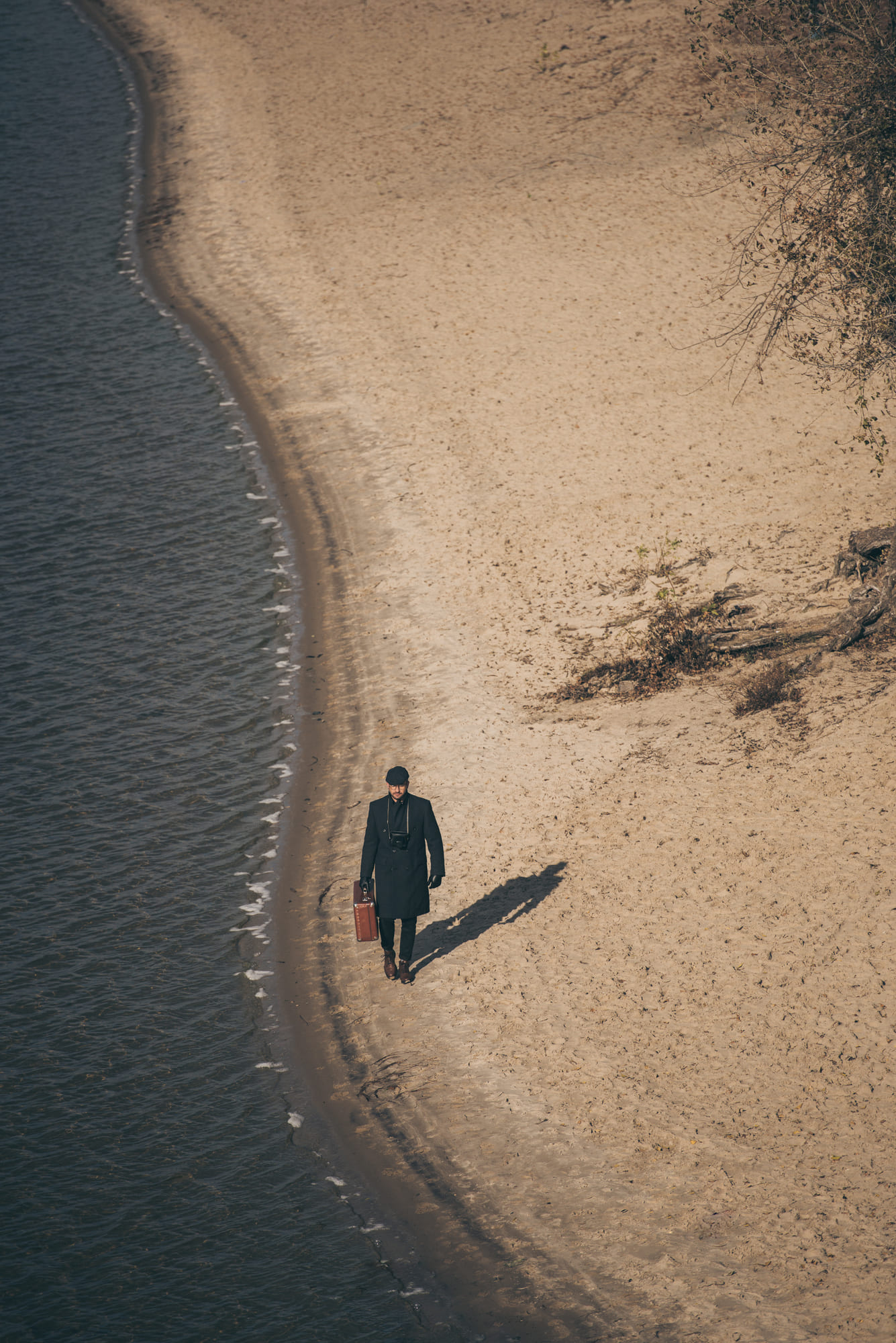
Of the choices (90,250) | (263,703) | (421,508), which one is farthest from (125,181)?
(263,703)

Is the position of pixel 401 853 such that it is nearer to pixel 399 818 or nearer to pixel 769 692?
pixel 399 818

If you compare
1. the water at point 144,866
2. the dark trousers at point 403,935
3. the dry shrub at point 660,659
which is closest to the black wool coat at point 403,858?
the dark trousers at point 403,935

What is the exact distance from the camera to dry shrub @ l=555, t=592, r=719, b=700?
591 inches

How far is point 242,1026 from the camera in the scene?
1155 cm

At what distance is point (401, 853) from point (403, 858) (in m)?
0.05

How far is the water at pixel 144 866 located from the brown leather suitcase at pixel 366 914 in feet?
4.48

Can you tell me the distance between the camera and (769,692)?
1359 cm

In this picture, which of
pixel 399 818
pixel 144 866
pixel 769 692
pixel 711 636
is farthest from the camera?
pixel 711 636

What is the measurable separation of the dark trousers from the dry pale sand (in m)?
0.39

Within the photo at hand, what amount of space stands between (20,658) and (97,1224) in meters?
10.1

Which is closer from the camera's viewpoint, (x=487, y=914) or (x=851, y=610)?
(x=487, y=914)

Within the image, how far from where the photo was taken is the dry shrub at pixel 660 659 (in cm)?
1500

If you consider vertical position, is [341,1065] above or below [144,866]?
below

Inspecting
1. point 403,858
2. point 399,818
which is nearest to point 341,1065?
point 403,858
